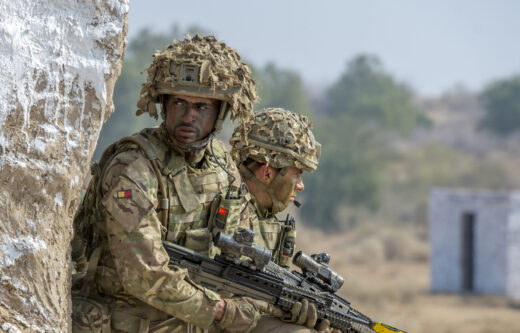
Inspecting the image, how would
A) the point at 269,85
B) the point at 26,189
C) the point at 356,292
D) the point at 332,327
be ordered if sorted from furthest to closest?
the point at 269,85 → the point at 356,292 → the point at 332,327 → the point at 26,189

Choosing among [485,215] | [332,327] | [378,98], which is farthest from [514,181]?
[332,327]

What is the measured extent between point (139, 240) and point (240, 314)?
0.77 metres

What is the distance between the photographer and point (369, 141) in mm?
47375

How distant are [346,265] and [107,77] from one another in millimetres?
26129

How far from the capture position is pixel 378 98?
55875 millimetres

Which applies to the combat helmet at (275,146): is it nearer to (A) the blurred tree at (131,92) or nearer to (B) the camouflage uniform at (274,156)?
(B) the camouflage uniform at (274,156)

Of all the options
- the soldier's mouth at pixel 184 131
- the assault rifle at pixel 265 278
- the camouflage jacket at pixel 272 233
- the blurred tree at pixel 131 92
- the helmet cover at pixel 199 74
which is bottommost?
the assault rifle at pixel 265 278

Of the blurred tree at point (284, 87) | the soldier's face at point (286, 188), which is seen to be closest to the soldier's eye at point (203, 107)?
the soldier's face at point (286, 188)

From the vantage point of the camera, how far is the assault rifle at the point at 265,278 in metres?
4.10

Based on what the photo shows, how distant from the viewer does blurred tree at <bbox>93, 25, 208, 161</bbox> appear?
73.7ft

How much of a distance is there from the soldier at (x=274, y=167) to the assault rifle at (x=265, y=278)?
1.56 feet

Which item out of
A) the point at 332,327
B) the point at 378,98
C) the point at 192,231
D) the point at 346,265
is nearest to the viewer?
the point at 192,231

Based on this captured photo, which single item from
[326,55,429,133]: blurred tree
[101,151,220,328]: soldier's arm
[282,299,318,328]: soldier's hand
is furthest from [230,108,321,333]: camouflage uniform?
[326,55,429,133]: blurred tree

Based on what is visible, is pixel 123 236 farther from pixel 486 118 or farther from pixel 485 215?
pixel 486 118
